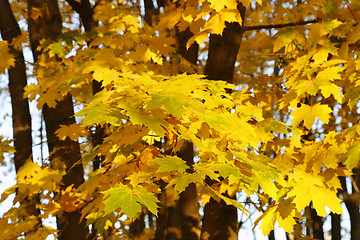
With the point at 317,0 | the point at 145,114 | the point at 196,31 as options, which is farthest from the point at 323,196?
the point at 317,0

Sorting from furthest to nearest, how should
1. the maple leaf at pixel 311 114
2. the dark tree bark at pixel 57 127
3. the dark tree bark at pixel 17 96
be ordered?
the dark tree bark at pixel 17 96 < the dark tree bark at pixel 57 127 < the maple leaf at pixel 311 114

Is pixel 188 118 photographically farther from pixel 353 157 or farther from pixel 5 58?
pixel 5 58

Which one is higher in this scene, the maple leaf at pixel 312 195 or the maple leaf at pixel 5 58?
the maple leaf at pixel 5 58

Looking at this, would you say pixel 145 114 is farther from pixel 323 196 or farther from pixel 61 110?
pixel 61 110

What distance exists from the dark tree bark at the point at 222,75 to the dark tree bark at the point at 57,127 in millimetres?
1995

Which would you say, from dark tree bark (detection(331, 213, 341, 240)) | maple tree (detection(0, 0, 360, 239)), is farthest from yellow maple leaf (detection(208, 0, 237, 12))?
dark tree bark (detection(331, 213, 341, 240))

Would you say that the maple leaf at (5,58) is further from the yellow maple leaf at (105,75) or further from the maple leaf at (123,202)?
the maple leaf at (123,202)

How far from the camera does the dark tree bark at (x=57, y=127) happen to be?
538 centimetres

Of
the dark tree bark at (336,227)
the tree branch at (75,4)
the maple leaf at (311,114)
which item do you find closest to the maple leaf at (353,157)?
the maple leaf at (311,114)

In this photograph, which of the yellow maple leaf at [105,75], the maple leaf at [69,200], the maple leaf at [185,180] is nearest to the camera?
the maple leaf at [185,180]

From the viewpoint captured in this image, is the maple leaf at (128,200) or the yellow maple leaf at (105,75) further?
the yellow maple leaf at (105,75)

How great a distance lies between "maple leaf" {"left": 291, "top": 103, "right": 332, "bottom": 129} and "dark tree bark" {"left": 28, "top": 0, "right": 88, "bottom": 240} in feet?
10.7

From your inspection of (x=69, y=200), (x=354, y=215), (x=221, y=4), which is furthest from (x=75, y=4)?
(x=354, y=215)

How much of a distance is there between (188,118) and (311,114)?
52.5 inches
